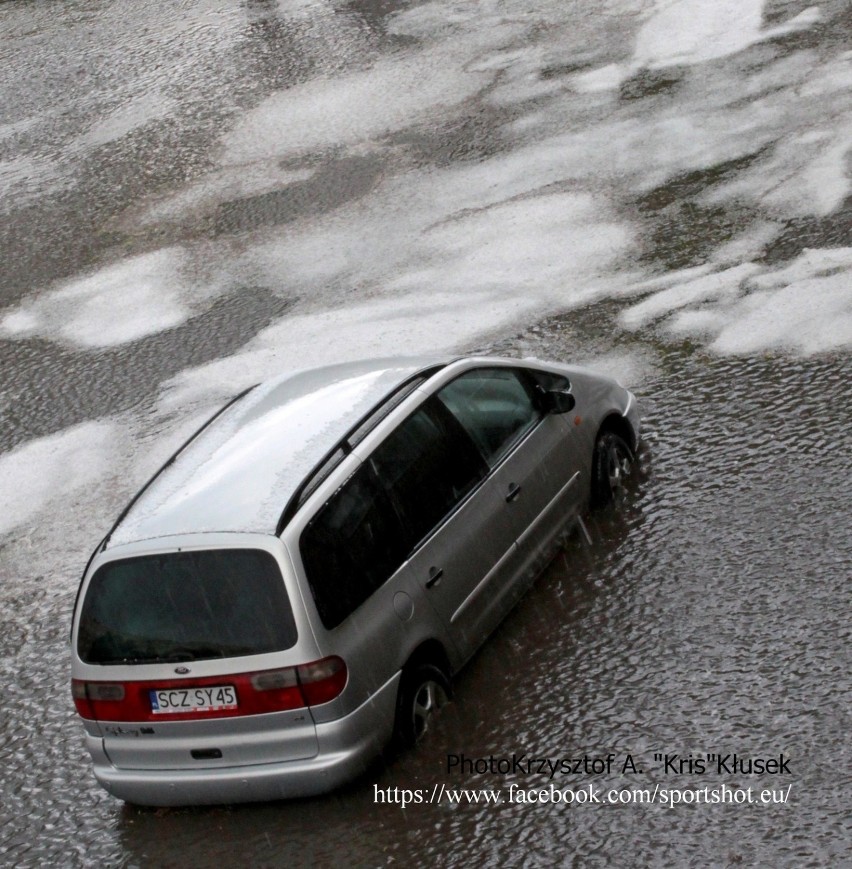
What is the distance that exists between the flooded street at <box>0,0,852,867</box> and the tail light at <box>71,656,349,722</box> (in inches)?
23.2

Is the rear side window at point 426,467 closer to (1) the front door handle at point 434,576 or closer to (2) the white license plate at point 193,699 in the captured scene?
(1) the front door handle at point 434,576

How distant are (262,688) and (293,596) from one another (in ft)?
1.34

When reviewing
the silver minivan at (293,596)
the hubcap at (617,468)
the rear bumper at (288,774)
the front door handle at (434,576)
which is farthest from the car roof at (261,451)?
the hubcap at (617,468)

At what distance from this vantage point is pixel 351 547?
233 inches

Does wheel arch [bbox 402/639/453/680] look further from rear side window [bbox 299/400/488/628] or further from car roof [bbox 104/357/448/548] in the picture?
car roof [bbox 104/357/448/548]

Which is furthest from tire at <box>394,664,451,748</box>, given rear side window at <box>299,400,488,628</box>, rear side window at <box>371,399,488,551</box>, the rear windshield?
the rear windshield

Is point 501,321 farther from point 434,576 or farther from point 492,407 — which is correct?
point 434,576

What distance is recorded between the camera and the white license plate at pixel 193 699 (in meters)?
5.62

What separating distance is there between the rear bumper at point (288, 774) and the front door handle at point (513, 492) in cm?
141

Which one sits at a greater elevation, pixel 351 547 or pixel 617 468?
pixel 351 547

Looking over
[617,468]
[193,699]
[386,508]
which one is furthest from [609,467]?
[193,699]

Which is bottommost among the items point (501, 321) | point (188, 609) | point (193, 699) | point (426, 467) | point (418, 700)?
point (501, 321)

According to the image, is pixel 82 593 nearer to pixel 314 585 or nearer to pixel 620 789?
pixel 314 585

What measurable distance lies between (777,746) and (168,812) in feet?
8.99
